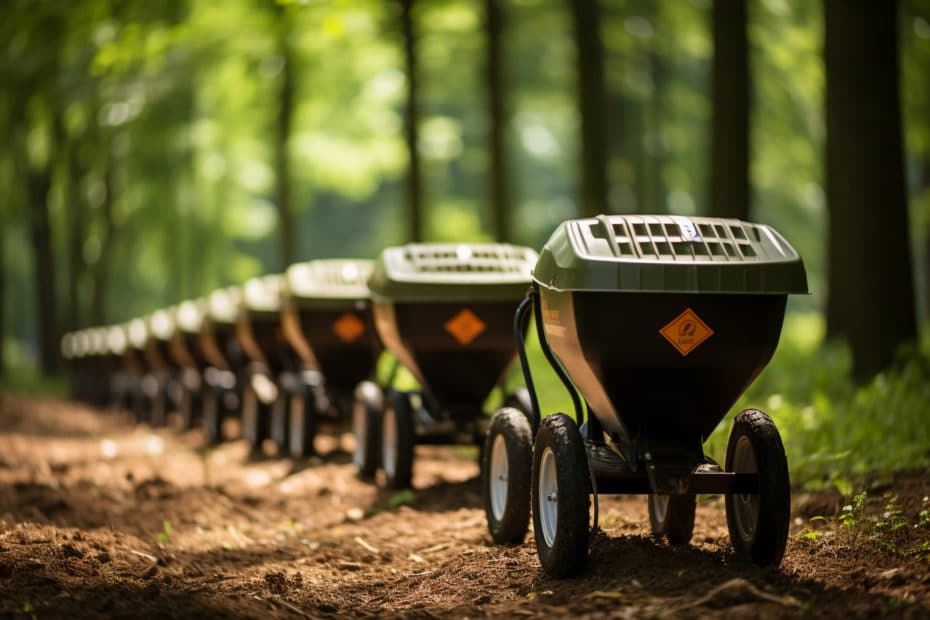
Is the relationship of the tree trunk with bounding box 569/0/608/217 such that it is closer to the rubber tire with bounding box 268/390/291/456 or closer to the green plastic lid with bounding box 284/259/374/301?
the green plastic lid with bounding box 284/259/374/301

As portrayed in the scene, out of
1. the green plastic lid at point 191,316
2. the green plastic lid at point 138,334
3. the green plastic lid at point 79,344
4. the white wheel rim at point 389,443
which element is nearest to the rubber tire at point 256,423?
the green plastic lid at point 191,316

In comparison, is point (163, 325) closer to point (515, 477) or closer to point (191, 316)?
point (191, 316)

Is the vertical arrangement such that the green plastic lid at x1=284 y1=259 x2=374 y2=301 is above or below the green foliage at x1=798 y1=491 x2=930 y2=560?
above

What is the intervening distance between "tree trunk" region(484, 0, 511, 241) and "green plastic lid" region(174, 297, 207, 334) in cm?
538

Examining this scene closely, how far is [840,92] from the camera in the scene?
10.6 metres

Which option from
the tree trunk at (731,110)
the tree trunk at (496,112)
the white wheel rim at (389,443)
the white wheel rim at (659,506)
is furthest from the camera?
the tree trunk at (496,112)

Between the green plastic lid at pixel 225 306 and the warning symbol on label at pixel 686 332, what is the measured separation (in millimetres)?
9660

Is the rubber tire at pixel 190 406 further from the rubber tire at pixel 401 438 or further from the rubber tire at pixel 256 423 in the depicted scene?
the rubber tire at pixel 401 438

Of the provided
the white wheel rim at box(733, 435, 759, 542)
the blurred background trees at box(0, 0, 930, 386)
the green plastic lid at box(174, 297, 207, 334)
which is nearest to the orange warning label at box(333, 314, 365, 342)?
the blurred background trees at box(0, 0, 930, 386)

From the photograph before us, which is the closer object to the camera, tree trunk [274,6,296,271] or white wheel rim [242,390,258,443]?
white wheel rim [242,390,258,443]

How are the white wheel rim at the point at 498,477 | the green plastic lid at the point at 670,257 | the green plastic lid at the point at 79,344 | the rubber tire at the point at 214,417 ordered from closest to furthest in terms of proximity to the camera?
1. the green plastic lid at the point at 670,257
2. the white wheel rim at the point at 498,477
3. the rubber tire at the point at 214,417
4. the green plastic lid at the point at 79,344

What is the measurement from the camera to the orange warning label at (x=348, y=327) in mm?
11367

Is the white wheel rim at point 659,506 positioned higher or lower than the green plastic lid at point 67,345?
higher

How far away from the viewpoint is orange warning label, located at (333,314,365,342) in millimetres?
11367
